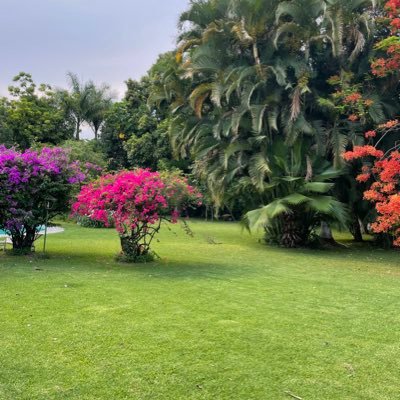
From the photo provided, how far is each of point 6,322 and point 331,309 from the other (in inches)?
150

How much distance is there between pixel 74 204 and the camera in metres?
9.25

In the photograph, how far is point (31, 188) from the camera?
30.9 ft

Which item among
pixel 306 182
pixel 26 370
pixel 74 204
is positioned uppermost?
pixel 306 182

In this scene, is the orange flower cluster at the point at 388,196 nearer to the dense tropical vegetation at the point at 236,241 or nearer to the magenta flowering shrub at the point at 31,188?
the dense tropical vegetation at the point at 236,241

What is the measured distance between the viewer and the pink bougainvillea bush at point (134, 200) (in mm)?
8609

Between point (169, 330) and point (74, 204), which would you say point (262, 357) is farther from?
point (74, 204)

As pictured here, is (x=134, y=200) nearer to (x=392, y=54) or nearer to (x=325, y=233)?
(x=392, y=54)

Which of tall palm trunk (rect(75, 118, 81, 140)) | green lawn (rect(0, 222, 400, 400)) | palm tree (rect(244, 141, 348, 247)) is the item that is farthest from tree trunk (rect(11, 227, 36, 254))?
tall palm trunk (rect(75, 118, 81, 140))

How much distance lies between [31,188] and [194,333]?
6.22m

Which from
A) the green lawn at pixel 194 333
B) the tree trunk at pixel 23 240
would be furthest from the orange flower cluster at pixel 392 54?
the tree trunk at pixel 23 240

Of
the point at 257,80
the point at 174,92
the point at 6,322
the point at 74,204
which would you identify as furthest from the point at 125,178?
the point at 174,92

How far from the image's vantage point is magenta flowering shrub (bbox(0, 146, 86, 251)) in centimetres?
920

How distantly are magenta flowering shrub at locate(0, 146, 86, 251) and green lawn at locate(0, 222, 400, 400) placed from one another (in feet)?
3.78

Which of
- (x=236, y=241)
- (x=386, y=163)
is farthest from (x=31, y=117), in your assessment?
(x=386, y=163)
